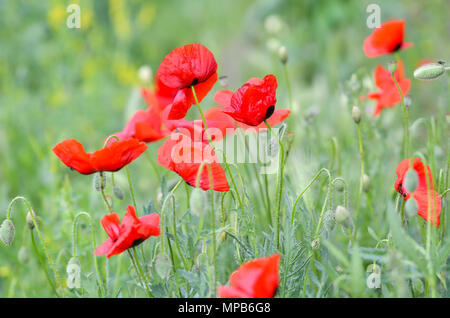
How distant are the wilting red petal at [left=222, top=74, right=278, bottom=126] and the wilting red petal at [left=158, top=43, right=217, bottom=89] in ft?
0.22

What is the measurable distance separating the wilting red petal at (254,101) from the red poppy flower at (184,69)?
67 mm

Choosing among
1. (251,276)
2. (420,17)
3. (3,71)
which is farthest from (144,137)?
(420,17)

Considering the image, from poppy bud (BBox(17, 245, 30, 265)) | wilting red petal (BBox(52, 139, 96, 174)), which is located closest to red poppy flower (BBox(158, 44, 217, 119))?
wilting red petal (BBox(52, 139, 96, 174))

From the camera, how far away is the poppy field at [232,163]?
0.78m

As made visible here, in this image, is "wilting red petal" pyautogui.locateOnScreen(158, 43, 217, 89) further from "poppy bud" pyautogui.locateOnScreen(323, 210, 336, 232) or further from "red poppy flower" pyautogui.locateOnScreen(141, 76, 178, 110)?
"red poppy flower" pyautogui.locateOnScreen(141, 76, 178, 110)

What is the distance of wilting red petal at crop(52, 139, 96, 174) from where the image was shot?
81 centimetres

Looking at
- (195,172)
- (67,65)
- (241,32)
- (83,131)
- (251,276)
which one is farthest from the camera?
(241,32)

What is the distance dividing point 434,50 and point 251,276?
2.09m

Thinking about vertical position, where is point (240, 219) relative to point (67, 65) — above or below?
below

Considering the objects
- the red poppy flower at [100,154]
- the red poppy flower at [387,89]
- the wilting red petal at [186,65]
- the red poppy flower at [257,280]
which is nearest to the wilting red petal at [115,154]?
the red poppy flower at [100,154]

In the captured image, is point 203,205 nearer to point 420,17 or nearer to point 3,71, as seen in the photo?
point 3,71

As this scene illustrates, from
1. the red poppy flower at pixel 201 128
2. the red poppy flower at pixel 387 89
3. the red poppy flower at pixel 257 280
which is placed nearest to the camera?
the red poppy flower at pixel 257 280

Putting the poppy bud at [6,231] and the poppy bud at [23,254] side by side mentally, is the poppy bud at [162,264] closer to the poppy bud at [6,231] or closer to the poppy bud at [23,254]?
the poppy bud at [6,231]
